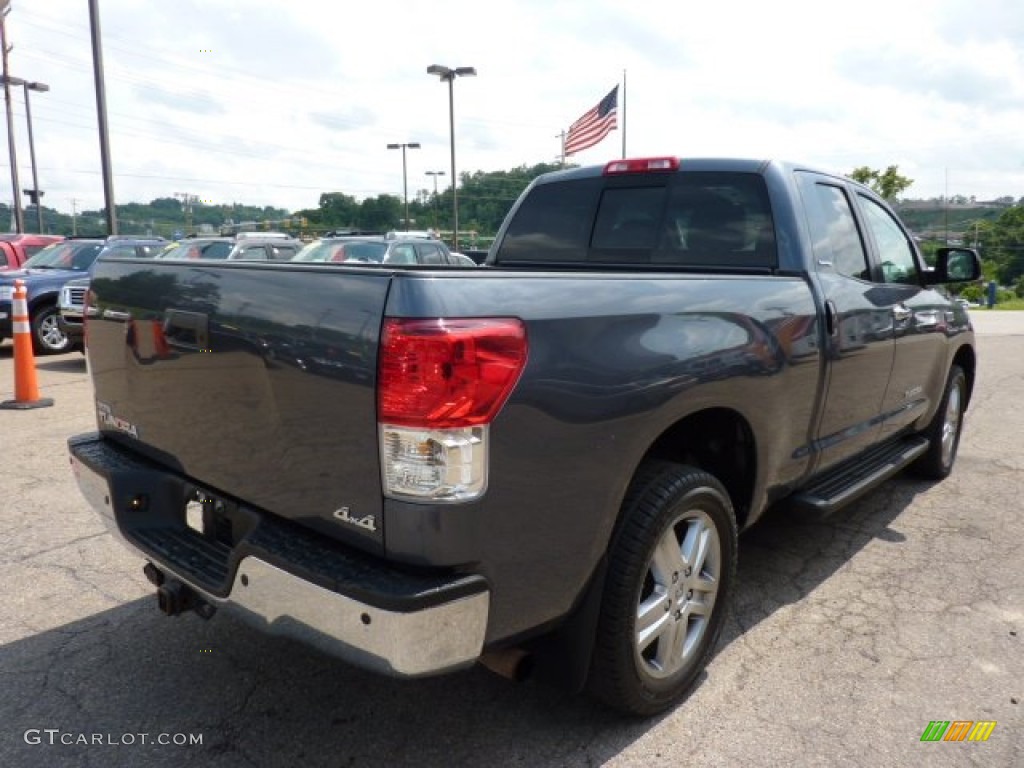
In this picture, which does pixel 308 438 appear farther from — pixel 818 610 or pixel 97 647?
pixel 818 610

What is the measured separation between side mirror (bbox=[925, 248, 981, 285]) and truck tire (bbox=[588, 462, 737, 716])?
285cm

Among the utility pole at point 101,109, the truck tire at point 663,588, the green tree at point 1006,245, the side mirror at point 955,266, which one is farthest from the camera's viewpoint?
the green tree at point 1006,245

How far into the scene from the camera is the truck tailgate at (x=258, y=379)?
1967 millimetres

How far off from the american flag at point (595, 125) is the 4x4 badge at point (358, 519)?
81.9 ft

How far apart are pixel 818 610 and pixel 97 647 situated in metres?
2.96

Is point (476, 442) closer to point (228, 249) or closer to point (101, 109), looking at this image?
point (228, 249)

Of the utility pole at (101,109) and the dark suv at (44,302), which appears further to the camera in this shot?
the utility pole at (101,109)

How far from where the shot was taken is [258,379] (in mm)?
2197

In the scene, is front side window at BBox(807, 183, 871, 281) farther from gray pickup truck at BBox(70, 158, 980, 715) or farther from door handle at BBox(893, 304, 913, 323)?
door handle at BBox(893, 304, 913, 323)

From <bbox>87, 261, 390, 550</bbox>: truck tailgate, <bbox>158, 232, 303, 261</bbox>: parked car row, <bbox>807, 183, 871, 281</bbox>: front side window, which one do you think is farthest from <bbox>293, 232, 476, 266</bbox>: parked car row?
<bbox>87, 261, 390, 550</bbox>: truck tailgate

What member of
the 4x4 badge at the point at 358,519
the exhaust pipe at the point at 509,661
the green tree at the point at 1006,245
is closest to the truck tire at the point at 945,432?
the exhaust pipe at the point at 509,661

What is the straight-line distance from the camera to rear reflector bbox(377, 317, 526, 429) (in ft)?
6.08

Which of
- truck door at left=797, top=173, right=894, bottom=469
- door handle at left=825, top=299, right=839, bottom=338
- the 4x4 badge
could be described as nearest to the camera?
the 4x4 badge

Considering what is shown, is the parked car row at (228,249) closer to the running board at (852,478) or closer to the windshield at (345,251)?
the windshield at (345,251)
